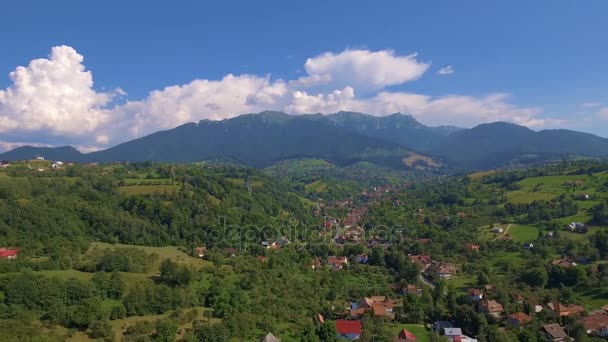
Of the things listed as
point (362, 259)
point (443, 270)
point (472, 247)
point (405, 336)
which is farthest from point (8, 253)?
point (472, 247)

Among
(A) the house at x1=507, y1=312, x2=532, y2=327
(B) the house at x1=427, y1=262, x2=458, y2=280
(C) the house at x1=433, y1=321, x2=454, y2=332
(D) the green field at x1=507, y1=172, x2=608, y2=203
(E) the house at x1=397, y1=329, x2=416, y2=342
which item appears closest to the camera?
(E) the house at x1=397, y1=329, x2=416, y2=342

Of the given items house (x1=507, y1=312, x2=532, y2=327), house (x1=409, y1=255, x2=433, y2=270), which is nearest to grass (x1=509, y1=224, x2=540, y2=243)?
house (x1=409, y1=255, x2=433, y2=270)

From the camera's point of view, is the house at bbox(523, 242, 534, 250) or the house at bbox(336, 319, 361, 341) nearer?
the house at bbox(336, 319, 361, 341)

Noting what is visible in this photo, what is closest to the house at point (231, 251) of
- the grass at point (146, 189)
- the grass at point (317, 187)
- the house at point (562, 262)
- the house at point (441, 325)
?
the grass at point (146, 189)

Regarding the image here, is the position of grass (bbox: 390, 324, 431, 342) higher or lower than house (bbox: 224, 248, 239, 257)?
lower

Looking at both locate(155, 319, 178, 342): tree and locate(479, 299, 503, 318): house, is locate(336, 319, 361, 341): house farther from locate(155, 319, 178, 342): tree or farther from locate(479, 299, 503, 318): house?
locate(155, 319, 178, 342): tree

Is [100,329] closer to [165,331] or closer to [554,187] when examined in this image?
[165,331]
